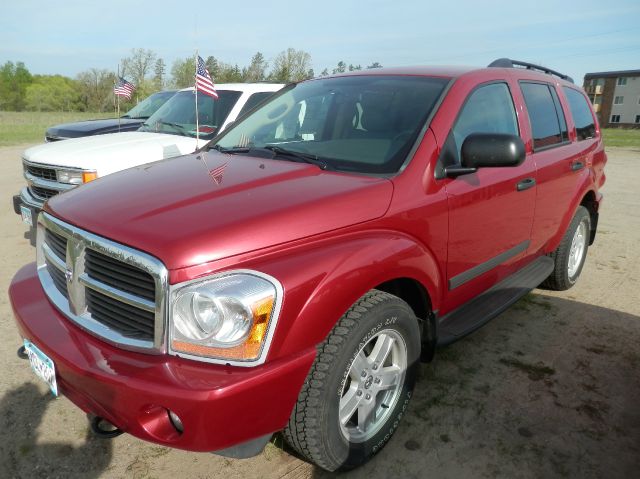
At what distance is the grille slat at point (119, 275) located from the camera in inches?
73.5

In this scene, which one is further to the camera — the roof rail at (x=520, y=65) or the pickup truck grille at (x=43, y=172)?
the pickup truck grille at (x=43, y=172)

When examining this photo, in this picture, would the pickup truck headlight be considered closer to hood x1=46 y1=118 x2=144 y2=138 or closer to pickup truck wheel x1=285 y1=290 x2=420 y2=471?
pickup truck wheel x1=285 y1=290 x2=420 y2=471

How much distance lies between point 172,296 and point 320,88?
85.4 inches

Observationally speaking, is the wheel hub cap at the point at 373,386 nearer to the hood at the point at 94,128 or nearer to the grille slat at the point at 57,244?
the grille slat at the point at 57,244

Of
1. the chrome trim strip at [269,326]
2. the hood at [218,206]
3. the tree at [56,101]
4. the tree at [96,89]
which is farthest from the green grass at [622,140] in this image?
the tree at [56,101]

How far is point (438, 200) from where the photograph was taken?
2.59 m

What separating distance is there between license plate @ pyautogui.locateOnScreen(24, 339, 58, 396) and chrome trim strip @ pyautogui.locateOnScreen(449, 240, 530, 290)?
2033mm

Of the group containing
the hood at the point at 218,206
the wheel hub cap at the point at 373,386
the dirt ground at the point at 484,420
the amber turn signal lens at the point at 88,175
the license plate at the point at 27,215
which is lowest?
the dirt ground at the point at 484,420

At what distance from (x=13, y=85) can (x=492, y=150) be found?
346 feet

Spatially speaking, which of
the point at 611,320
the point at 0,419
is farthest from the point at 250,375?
the point at 611,320

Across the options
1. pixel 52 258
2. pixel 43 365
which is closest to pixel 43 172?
pixel 52 258

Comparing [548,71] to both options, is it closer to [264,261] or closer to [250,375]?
[264,261]

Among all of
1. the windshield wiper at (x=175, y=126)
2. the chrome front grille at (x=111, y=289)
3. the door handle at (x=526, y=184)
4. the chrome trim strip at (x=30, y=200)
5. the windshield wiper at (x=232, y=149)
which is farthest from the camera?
the windshield wiper at (x=175, y=126)

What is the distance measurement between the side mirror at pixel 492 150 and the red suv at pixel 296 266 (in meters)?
0.01
